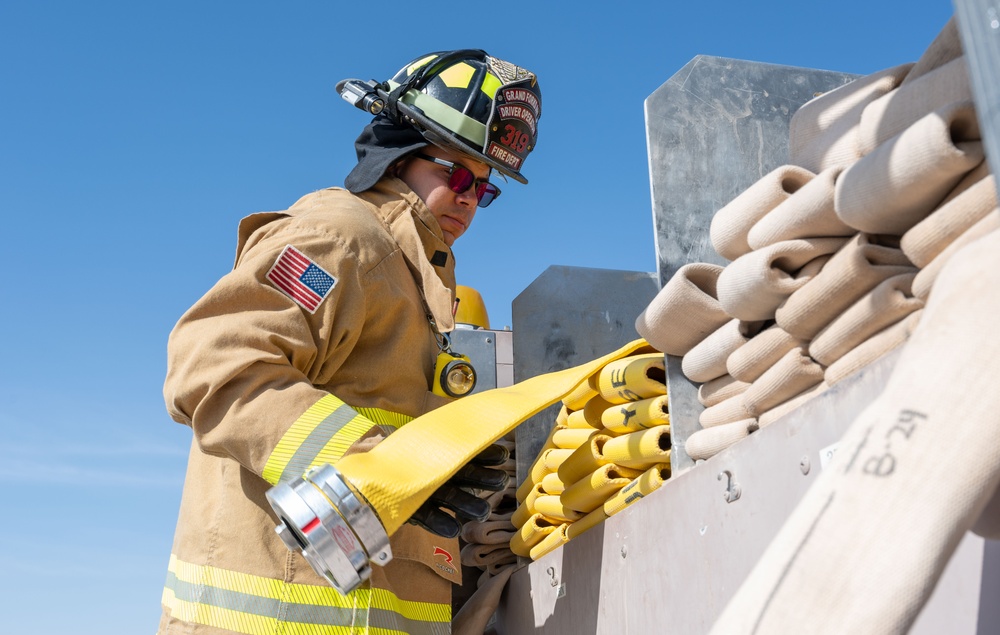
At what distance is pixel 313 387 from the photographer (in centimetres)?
246

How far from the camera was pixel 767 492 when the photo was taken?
2041 millimetres

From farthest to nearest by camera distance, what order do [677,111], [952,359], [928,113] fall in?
[677,111] → [928,113] → [952,359]

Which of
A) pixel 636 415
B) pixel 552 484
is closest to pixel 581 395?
pixel 552 484

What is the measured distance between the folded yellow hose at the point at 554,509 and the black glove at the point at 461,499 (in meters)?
0.78

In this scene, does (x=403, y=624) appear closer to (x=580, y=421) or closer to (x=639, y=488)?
(x=639, y=488)

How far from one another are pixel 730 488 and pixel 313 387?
105 centimetres

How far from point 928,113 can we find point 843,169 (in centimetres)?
26

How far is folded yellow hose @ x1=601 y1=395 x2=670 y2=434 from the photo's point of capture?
2.85 m

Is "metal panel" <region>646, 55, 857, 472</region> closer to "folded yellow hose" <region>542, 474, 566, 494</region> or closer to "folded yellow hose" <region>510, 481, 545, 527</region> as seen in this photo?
"folded yellow hose" <region>542, 474, 566, 494</region>

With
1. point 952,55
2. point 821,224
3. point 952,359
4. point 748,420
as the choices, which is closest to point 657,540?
point 748,420

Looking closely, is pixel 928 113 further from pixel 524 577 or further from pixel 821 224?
pixel 524 577

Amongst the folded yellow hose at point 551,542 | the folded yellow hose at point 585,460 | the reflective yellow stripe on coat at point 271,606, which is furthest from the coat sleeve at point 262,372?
the folded yellow hose at point 551,542

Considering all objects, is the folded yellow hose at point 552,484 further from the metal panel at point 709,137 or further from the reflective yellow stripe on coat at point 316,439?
the reflective yellow stripe on coat at point 316,439

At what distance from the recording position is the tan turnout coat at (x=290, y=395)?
7.92 feet
